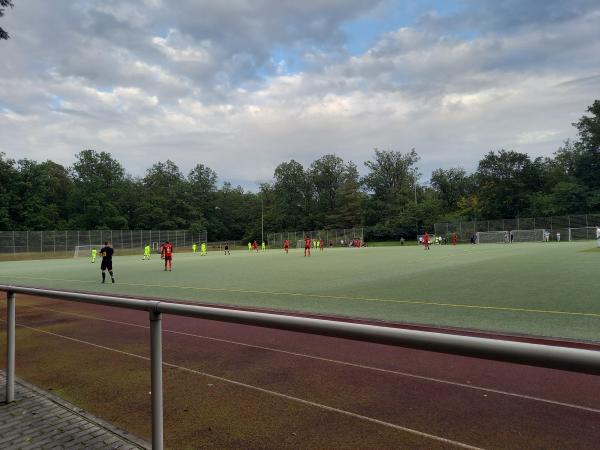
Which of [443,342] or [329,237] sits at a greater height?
[443,342]

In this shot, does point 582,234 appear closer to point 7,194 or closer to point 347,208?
point 347,208

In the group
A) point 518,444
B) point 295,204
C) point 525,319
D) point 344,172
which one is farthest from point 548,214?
point 518,444

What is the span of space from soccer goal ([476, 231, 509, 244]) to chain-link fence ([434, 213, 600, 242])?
1.24m

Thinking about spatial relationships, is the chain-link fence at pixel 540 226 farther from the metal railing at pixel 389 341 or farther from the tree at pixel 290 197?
the metal railing at pixel 389 341

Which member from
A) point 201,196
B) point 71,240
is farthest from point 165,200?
point 71,240

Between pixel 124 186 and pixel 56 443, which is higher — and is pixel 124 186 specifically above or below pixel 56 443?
above

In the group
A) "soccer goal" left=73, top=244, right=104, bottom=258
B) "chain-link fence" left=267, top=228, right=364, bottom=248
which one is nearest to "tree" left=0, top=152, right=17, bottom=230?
"soccer goal" left=73, top=244, right=104, bottom=258

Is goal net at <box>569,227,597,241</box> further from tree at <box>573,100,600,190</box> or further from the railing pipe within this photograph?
the railing pipe

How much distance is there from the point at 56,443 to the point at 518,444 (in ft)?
12.2

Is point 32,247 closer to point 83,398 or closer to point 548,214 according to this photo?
point 83,398

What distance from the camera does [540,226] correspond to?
6812 cm

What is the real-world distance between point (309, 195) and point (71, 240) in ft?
217

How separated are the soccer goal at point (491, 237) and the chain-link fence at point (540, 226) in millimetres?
1243

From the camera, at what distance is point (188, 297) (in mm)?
13383
